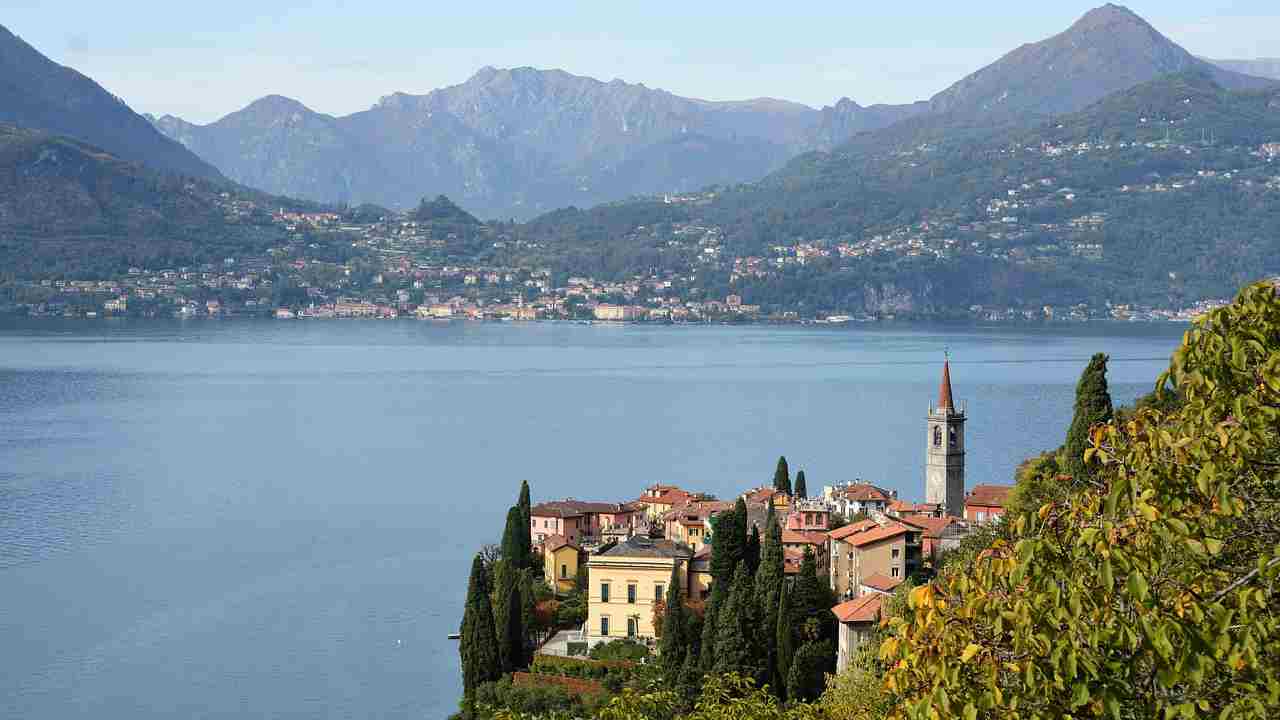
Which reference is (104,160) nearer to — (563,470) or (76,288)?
(76,288)

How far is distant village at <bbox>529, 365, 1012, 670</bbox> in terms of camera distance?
851 inches

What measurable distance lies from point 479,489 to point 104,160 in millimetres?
135686

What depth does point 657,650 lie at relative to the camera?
20422 mm

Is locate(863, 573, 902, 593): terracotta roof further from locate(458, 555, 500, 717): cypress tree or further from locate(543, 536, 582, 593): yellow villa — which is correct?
locate(543, 536, 582, 593): yellow villa

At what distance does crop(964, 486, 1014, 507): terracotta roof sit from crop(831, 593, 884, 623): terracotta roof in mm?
7351

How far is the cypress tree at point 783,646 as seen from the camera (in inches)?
720

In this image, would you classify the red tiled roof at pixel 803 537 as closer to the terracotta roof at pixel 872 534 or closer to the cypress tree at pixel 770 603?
the terracotta roof at pixel 872 534

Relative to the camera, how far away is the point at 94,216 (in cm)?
16075

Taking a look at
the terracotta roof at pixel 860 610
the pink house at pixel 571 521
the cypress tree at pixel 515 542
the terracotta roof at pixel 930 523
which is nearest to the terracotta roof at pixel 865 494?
the terracotta roof at pixel 930 523

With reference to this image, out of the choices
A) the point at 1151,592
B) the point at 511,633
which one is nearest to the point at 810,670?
the point at 511,633

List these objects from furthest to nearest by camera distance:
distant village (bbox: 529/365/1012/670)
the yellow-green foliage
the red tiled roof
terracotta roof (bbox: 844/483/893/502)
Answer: terracotta roof (bbox: 844/483/893/502) < the red tiled roof < distant village (bbox: 529/365/1012/670) < the yellow-green foliage

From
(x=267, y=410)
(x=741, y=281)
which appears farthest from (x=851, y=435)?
(x=741, y=281)

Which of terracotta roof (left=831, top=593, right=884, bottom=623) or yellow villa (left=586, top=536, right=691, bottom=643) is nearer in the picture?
terracotta roof (left=831, top=593, right=884, bottom=623)

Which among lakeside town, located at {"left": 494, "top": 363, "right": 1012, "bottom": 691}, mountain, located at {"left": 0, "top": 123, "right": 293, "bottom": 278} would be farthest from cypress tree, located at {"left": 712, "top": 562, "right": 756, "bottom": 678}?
mountain, located at {"left": 0, "top": 123, "right": 293, "bottom": 278}
